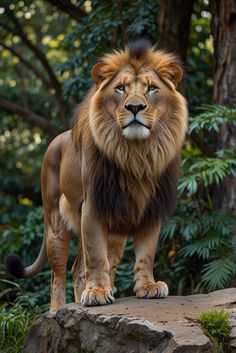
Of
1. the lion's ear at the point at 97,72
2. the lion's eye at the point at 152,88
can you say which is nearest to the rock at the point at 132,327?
the lion's eye at the point at 152,88

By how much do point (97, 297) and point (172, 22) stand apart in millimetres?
3961

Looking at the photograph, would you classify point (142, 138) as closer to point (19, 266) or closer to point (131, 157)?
point (131, 157)

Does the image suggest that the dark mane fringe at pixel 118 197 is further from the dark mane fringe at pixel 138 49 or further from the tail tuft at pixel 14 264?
the tail tuft at pixel 14 264

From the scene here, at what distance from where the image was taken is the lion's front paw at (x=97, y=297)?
435 centimetres

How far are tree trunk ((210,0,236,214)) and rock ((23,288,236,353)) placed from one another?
6.96 ft

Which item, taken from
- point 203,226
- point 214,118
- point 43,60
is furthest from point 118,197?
point 43,60

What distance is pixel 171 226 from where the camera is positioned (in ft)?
21.9

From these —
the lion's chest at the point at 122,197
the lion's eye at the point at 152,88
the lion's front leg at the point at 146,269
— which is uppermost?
the lion's eye at the point at 152,88

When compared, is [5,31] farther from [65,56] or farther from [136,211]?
[136,211]

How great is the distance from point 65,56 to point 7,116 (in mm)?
1888

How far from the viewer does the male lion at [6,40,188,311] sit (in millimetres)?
4395

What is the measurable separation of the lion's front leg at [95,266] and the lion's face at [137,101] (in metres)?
0.57

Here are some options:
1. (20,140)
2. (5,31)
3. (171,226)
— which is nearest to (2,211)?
(20,140)

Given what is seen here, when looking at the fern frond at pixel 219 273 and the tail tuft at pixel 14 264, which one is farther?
the fern frond at pixel 219 273
